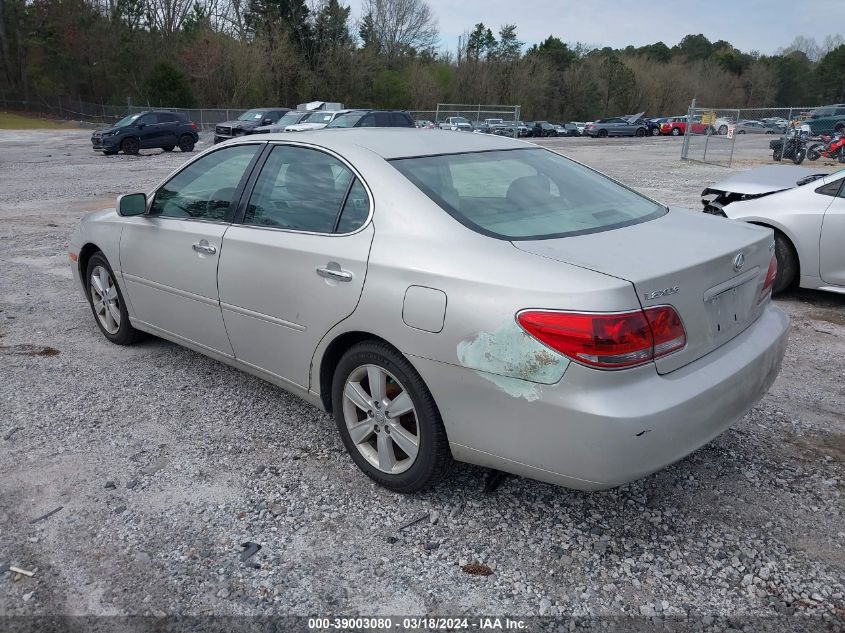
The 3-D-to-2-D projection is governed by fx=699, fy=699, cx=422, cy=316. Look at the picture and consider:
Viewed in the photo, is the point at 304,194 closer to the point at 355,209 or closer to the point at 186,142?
the point at 355,209

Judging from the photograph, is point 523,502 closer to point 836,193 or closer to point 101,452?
point 101,452

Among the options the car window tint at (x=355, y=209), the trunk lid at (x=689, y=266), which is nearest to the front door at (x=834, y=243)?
the trunk lid at (x=689, y=266)

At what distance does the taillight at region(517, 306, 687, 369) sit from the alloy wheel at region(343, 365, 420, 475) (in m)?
0.72

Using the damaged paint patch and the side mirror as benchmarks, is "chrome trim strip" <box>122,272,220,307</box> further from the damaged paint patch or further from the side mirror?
the damaged paint patch

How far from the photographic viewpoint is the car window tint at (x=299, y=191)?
337 cm

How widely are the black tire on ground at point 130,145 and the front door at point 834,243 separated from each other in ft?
79.9

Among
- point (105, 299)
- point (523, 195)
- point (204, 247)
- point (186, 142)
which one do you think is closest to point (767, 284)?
point (523, 195)

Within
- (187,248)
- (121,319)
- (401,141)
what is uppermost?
(401,141)

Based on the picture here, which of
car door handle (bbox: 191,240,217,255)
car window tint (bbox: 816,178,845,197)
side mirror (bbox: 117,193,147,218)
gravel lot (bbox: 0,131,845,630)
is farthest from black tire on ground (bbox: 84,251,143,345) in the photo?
car window tint (bbox: 816,178,845,197)

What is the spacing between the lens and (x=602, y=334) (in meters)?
2.41

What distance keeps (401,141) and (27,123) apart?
176 ft

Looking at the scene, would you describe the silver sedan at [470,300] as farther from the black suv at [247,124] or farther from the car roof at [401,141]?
the black suv at [247,124]

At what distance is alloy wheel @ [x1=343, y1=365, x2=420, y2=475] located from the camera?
9.86 feet

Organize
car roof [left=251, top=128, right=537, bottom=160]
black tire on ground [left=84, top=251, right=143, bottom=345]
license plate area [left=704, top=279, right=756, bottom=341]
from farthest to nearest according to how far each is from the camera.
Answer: black tire on ground [left=84, top=251, right=143, bottom=345] → car roof [left=251, top=128, right=537, bottom=160] → license plate area [left=704, top=279, right=756, bottom=341]
